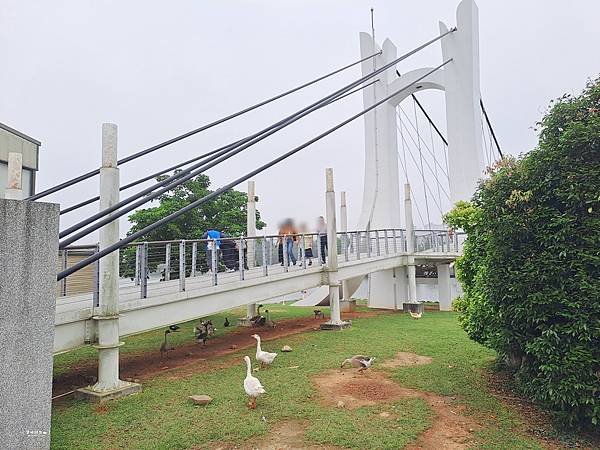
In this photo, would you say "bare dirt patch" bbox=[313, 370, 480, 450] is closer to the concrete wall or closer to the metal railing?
the metal railing

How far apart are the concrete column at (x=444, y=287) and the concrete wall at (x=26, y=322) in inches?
586

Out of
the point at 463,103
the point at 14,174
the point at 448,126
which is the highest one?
the point at 463,103

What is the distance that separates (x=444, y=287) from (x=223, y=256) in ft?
32.9

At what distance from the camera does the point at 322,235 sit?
1138 centimetres

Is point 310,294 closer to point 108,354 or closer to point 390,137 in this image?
point 390,137

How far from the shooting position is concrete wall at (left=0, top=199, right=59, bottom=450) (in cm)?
325

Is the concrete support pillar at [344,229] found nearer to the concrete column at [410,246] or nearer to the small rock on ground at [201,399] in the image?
the concrete column at [410,246]

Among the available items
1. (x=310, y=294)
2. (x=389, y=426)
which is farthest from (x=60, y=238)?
(x=310, y=294)

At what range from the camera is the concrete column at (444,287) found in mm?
16250

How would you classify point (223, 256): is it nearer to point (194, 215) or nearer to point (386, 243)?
point (194, 215)

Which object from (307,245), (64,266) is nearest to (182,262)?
(64,266)

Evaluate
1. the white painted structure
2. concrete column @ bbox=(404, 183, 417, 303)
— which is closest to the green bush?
concrete column @ bbox=(404, 183, 417, 303)

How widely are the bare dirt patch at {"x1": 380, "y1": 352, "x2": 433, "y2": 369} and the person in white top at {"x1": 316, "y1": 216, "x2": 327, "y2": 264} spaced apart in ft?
13.0

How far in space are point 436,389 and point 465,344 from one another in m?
3.32
